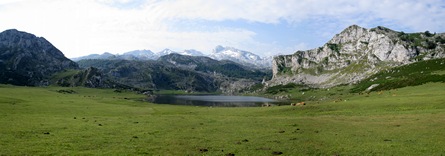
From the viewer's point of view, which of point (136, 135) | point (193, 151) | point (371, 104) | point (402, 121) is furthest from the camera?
point (371, 104)

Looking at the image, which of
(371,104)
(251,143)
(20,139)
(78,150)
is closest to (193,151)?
(251,143)

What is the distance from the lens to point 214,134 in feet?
121

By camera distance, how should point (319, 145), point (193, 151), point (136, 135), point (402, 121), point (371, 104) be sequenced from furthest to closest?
point (371, 104) < point (402, 121) < point (136, 135) < point (319, 145) < point (193, 151)

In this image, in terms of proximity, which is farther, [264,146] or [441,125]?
[441,125]

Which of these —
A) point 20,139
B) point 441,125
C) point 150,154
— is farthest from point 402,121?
point 20,139

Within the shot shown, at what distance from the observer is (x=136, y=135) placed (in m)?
35.4

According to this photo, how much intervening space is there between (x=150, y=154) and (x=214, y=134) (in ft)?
39.2

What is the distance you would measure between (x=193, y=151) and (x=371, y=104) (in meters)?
52.2

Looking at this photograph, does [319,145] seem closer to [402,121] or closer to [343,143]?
[343,143]

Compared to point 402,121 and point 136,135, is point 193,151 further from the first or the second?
point 402,121

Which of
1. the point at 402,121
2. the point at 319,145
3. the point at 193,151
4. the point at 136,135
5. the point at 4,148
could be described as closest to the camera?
the point at 4,148

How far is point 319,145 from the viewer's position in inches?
1163

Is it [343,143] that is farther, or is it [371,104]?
[371,104]

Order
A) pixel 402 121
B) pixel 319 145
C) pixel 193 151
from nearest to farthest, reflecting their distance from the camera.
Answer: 1. pixel 193 151
2. pixel 319 145
3. pixel 402 121
